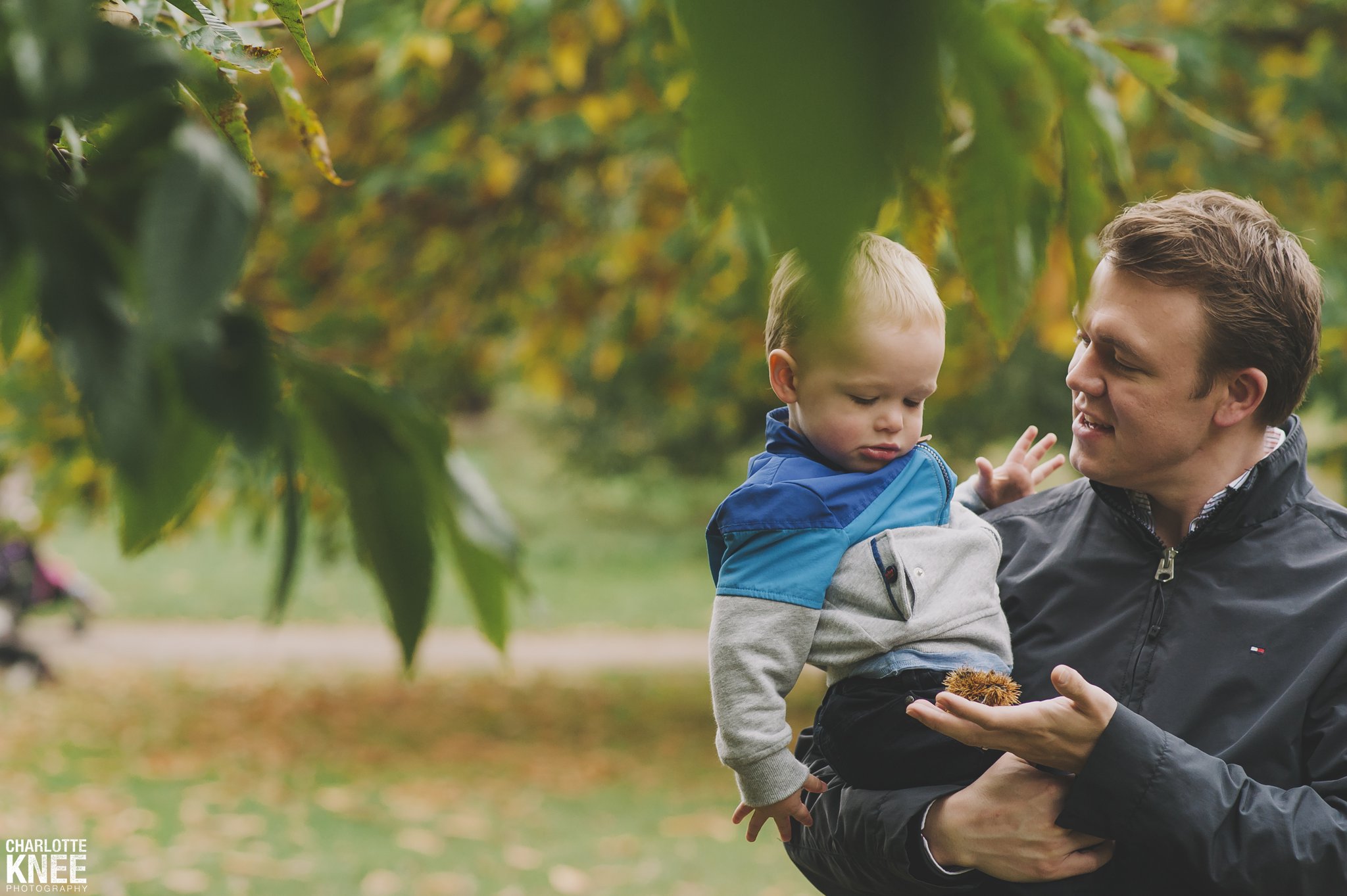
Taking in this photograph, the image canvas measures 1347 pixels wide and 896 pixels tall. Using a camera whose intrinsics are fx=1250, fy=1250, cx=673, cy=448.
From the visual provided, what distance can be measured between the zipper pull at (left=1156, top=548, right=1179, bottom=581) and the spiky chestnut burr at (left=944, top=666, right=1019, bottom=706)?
0.32m

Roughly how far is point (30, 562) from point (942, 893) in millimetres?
10687

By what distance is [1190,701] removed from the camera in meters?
1.58

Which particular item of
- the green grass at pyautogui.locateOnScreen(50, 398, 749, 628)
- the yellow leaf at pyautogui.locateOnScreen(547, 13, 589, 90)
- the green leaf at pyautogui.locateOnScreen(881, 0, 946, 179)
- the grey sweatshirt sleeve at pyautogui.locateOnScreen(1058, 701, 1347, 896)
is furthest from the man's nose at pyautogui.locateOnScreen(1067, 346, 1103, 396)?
the green grass at pyautogui.locateOnScreen(50, 398, 749, 628)

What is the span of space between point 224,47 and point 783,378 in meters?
0.94

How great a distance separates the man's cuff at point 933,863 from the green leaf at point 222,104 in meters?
1.17

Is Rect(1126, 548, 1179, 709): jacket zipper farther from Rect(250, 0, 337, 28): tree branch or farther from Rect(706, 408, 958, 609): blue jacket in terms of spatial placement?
Rect(250, 0, 337, 28): tree branch

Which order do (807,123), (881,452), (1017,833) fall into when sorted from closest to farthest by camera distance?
(807,123)
(1017,833)
(881,452)

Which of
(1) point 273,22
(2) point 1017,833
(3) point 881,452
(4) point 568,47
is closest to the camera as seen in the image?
(1) point 273,22

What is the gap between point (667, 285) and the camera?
22.4ft

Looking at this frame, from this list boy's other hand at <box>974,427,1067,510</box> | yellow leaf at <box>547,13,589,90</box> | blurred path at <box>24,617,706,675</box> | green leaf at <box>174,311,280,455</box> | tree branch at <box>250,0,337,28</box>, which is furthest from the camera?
blurred path at <box>24,617,706,675</box>

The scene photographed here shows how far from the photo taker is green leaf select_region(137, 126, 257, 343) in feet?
1.35

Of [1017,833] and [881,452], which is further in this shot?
[881,452]

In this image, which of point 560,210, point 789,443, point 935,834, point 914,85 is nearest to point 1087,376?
point 789,443

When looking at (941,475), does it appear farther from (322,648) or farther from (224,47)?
(322,648)
